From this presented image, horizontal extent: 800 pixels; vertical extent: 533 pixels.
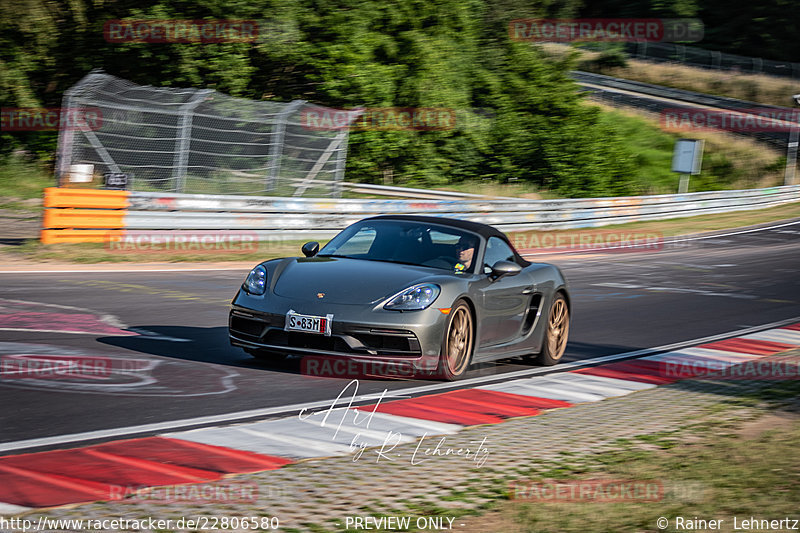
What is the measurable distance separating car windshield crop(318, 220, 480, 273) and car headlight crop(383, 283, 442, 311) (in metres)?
0.65

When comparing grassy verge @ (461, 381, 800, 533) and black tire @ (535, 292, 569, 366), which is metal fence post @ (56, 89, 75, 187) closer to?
black tire @ (535, 292, 569, 366)

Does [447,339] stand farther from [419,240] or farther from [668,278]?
[668,278]

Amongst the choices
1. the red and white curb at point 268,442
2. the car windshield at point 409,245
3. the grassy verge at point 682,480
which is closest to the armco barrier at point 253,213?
the car windshield at point 409,245

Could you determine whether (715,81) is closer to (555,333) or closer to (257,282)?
(555,333)

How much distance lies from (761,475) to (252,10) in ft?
78.8

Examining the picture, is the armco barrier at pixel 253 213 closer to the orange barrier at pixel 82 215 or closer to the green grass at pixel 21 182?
the orange barrier at pixel 82 215

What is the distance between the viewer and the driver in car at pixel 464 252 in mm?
8305

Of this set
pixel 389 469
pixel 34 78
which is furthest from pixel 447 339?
pixel 34 78

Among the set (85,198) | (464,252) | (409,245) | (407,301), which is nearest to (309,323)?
(407,301)

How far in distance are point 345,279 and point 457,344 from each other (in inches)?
40.6

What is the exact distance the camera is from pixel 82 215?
16188 mm

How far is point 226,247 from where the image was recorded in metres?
18.5

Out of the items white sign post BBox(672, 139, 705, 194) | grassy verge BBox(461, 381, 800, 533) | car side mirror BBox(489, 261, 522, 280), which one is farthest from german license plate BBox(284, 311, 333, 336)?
white sign post BBox(672, 139, 705, 194)

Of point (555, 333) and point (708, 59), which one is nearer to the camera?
point (555, 333)
